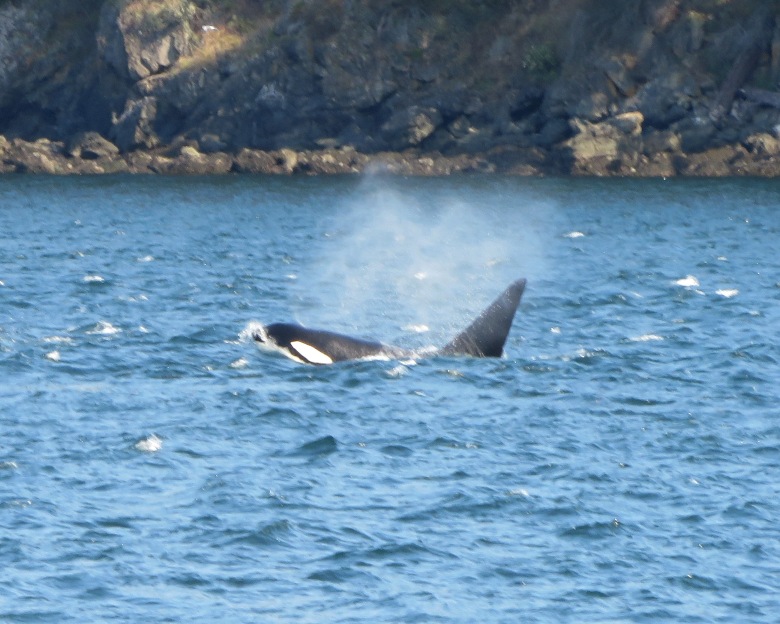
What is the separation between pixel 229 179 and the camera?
241 feet

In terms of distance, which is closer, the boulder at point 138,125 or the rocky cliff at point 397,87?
the rocky cliff at point 397,87

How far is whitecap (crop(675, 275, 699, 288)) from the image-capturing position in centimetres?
3800

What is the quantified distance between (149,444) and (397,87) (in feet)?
189

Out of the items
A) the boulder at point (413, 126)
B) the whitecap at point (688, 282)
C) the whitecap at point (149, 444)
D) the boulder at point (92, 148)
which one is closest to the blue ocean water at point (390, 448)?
the whitecap at point (149, 444)

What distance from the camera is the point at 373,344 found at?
88.4 ft

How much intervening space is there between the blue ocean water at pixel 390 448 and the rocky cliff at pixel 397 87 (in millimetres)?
28481

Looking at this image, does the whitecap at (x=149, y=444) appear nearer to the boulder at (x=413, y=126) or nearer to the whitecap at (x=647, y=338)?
the whitecap at (x=647, y=338)

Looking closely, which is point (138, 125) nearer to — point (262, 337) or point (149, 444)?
point (262, 337)

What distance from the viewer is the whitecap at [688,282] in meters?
38.0

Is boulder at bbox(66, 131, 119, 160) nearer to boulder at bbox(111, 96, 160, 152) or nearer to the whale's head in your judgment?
boulder at bbox(111, 96, 160, 152)

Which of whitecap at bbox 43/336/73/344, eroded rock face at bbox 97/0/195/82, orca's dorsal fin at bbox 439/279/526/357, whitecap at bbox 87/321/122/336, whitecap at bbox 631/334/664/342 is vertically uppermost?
eroded rock face at bbox 97/0/195/82

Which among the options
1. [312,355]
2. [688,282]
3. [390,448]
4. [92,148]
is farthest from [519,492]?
[92,148]

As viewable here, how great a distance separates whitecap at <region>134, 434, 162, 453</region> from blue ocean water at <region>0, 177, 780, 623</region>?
0.05m

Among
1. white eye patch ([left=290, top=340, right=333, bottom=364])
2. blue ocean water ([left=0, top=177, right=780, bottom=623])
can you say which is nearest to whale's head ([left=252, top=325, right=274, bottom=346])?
blue ocean water ([left=0, top=177, right=780, bottom=623])
